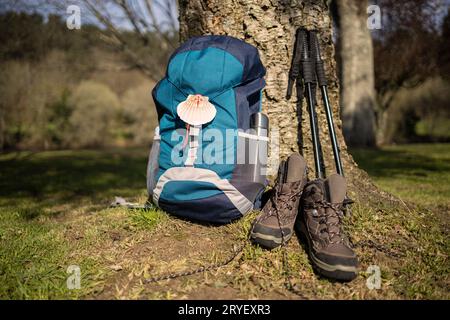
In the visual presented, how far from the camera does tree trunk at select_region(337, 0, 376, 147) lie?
8.95 meters

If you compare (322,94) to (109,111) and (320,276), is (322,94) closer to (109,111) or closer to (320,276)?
(320,276)

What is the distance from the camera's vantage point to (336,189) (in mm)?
2096

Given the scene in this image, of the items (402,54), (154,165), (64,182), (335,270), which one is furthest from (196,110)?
(402,54)

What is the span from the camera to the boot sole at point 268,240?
2066 millimetres

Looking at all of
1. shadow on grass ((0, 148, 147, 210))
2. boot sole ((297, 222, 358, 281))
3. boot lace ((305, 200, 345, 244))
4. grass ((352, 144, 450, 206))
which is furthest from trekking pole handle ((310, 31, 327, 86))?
shadow on grass ((0, 148, 147, 210))

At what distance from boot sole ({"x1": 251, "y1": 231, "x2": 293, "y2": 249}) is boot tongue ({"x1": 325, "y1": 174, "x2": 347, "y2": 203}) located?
1.10 feet

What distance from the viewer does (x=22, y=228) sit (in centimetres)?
281

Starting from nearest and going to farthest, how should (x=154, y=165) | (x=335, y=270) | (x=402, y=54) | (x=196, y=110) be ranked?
1. (x=335, y=270)
2. (x=196, y=110)
3. (x=154, y=165)
4. (x=402, y=54)

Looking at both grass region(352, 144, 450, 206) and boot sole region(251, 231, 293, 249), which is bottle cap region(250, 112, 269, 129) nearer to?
boot sole region(251, 231, 293, 249)

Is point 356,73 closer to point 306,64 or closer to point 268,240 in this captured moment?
point 306,64

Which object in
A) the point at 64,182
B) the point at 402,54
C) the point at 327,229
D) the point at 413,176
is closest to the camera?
the point at 327,229

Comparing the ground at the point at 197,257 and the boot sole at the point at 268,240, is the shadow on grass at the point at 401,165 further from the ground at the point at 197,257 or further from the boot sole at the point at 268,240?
the boot sole at the point at 268,240

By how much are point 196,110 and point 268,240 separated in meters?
0.90
